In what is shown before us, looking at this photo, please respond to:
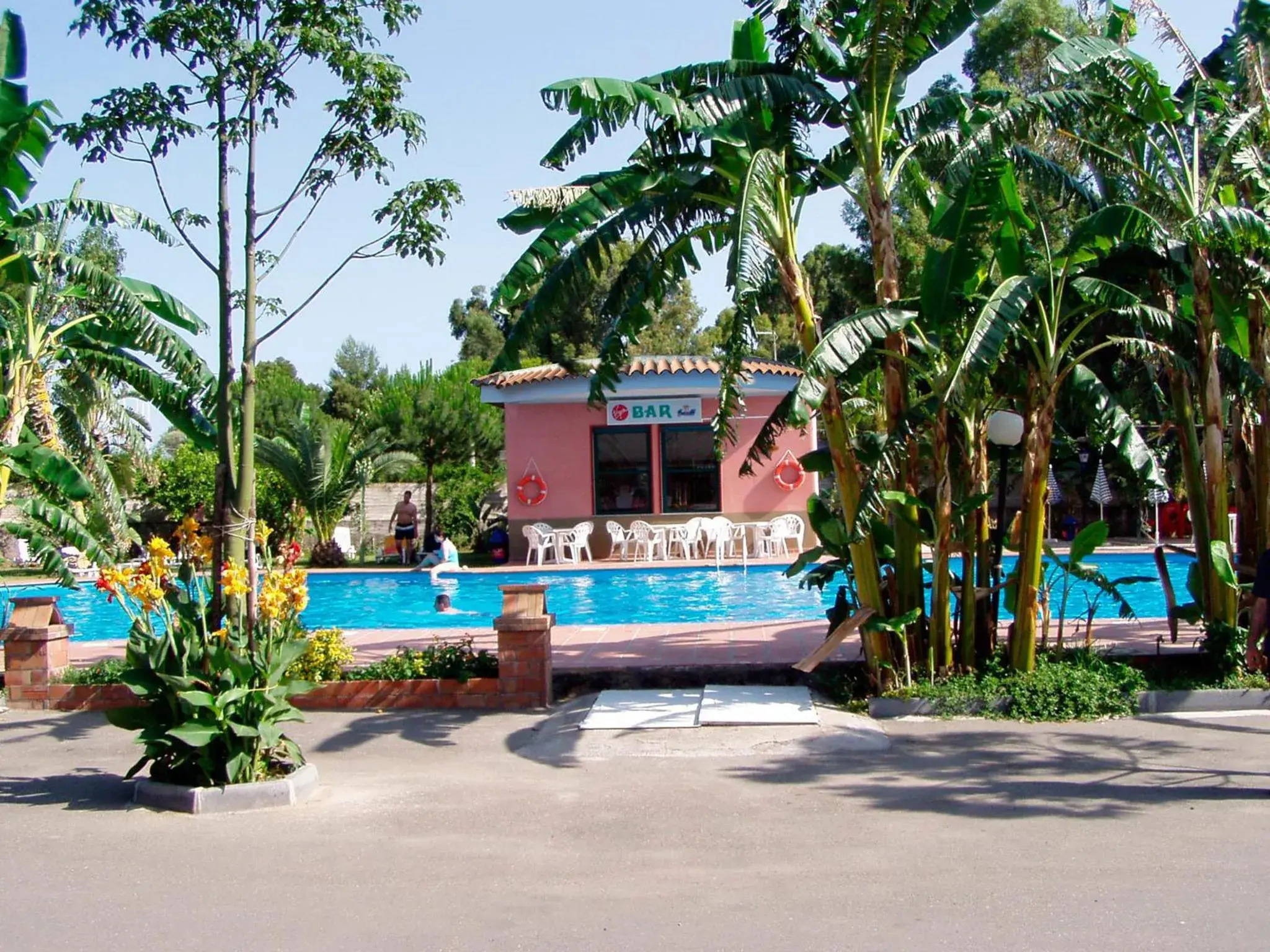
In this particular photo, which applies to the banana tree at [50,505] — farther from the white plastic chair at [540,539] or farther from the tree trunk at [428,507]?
the tree trunk at [428,507]

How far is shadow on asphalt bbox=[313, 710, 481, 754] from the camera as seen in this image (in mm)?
8758

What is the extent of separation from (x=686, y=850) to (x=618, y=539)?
17.4 m

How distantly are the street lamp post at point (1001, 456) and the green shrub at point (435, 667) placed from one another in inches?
164

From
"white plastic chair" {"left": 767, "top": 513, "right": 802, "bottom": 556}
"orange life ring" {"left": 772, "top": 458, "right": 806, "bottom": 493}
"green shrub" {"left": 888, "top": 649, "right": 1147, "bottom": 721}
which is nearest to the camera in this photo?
"green shrub" {"left": 888, "top": 649, "right": 1147, "bottom": 721}

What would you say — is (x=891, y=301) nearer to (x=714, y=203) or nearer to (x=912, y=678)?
(x=714, y=203)

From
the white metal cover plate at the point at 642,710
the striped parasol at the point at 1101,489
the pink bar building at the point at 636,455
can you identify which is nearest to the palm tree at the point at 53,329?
the white metal cover plate at the point at 642,710

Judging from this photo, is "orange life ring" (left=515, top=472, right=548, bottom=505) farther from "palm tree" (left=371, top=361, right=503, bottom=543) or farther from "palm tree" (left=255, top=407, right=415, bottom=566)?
"palm tree" (left=255, top=407, right=415, bottom=566)

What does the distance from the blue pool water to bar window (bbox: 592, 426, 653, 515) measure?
8.97ft

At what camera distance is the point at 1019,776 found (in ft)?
24.2

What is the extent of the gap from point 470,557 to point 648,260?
16561mm

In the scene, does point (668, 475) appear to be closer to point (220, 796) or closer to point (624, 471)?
point (624, 471)

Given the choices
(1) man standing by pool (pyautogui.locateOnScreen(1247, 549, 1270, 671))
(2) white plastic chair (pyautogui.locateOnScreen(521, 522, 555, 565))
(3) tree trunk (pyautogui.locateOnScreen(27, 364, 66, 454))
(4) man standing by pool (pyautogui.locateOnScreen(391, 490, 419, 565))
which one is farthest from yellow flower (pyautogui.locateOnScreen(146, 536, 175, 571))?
(4) man standing by pool (pyautogui.locateOnScreen(391, 490, 419, 565))

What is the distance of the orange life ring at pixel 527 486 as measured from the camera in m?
24.4

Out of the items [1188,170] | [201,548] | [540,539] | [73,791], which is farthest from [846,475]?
[540,539]
